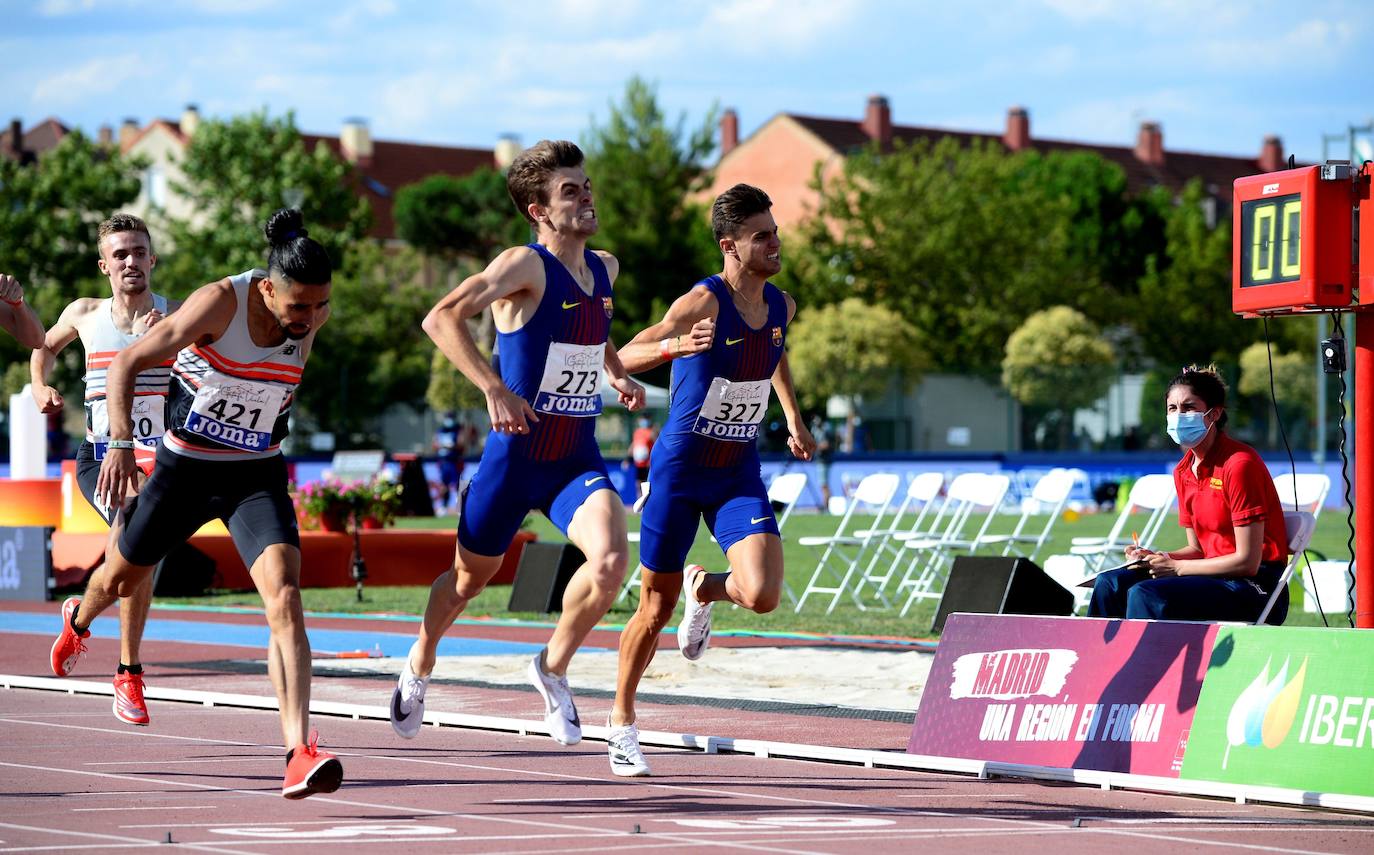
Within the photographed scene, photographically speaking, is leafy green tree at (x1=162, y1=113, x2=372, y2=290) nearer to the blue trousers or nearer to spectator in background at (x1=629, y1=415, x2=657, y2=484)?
spectator in background at (x1=629, y1=415, x2=657, y2=484)

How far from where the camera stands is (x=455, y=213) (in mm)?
68000

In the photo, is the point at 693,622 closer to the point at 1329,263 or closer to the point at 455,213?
the point at 1329,263

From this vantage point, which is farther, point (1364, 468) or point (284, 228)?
point (1364, 468)

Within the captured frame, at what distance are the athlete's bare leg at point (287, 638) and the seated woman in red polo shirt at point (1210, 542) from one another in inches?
145

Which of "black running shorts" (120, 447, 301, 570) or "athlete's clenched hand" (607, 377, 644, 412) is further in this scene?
"athlete's clenched hand" (607, 377, 644, 412)

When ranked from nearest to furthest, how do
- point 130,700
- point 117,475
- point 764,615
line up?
point 117,475 < point 130,700 < point 764,615

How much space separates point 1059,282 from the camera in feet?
200

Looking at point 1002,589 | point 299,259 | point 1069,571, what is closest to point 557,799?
point 299,259

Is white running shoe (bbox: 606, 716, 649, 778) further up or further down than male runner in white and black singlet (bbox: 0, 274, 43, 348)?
further down

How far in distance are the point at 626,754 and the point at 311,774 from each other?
61.7 inches

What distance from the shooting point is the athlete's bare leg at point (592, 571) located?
745cm

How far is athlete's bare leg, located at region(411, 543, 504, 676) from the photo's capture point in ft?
25.3

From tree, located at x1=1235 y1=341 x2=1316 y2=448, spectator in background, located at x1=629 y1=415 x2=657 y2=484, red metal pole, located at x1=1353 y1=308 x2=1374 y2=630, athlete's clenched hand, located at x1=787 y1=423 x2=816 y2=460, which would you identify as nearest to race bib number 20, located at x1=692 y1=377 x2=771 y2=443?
athlete's clenched hand, located at x1=787 y1=423 x2=816 y2=460

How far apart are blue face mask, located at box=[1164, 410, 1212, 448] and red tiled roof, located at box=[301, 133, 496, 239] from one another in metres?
77.5
